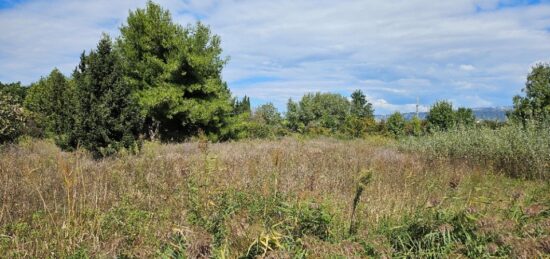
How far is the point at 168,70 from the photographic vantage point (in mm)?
16547

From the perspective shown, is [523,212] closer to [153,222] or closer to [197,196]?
[197,196]

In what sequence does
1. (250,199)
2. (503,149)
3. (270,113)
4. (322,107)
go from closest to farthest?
1. (250,199)
2. (503,149)
3. (270,113)
4. (322,107)

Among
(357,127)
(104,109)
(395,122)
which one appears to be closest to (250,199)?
(104,109)

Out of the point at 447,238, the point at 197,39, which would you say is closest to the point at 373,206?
the point at 447,238

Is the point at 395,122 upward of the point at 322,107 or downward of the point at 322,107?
downward

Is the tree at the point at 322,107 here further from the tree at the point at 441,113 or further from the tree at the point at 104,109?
the tree at the point at 104,109

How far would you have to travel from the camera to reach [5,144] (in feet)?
36.1

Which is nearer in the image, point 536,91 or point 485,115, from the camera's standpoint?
point 485,115

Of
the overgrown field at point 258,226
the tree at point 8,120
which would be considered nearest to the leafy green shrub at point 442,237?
the overgrown field at point 258,226

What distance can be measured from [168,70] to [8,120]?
6.63 m

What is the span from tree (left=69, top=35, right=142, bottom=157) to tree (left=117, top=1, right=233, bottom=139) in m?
6.40

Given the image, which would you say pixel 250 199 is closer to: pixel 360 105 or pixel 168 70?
pixel 168 70

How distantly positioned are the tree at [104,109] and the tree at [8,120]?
298 centimetres

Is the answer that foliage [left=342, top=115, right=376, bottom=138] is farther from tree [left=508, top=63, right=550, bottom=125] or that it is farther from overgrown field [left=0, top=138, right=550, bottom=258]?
overgrown field [left=0, top=138, right=550, bottom=258]
